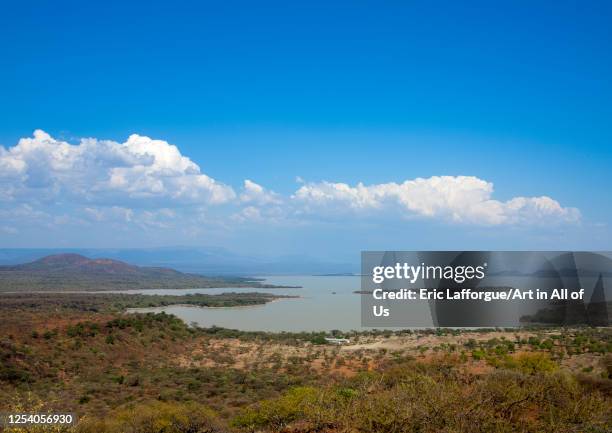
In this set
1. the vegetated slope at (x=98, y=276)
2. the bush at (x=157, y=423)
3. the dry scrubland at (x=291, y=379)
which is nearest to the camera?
the dry scrubland at (x=291, y=379)

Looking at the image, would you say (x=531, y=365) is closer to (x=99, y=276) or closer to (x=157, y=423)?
(x=157, y=423)

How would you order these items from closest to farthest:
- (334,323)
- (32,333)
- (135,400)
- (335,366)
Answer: (135,400)
(335,366)
(32,333)
(334,323)

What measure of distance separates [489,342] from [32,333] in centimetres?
2284

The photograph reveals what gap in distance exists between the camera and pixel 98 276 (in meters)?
121

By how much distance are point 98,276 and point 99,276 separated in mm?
335

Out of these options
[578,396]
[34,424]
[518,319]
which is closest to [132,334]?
[34,424]

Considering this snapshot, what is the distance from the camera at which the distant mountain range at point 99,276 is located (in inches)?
4060

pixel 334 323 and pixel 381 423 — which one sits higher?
pixel 381 423

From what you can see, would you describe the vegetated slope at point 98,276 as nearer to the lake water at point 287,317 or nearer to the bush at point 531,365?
the lake water at point 287,317

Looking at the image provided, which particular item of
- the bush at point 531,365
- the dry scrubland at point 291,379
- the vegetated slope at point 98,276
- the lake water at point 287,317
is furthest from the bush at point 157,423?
the vegetated slope at point 98,276

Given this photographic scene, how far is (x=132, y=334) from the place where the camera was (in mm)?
27641

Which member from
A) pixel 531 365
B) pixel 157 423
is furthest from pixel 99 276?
pixel 531 365

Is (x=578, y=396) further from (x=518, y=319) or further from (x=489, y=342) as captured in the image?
(x=518, y=319)

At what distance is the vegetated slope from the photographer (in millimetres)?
103062
